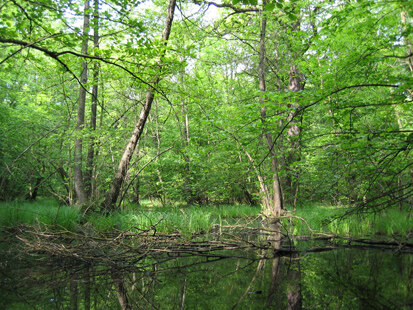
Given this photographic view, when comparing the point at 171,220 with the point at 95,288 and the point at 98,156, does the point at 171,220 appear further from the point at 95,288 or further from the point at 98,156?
the point at 98,156

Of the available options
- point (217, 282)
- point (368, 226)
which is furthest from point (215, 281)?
point (368, 226)

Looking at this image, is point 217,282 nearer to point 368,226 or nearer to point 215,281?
point 215,281

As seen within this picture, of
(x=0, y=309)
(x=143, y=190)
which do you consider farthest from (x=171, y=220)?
(x=143, y=190)

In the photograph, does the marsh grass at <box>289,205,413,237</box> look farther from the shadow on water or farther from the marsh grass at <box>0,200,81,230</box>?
the marsh grass at <box>0,200,81,230</box>

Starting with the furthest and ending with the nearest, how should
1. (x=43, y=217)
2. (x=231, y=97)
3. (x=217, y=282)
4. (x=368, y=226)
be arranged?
(x=231, y=97) < (x=368, y=226) < (x=43, y=217) < (x=217, y=282)

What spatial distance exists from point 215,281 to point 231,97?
10878mm

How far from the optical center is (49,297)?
1.88 m

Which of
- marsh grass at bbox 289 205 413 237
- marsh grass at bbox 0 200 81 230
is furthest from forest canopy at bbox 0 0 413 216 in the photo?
marsh grass at bbox 0 200 81 230

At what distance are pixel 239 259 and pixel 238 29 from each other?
763cm

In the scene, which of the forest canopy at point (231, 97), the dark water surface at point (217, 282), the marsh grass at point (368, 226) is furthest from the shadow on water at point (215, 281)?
the marsh grass at point (368, 226)

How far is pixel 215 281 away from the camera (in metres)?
2.25

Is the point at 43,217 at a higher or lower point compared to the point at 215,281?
higher

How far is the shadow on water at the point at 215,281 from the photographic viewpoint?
177cm

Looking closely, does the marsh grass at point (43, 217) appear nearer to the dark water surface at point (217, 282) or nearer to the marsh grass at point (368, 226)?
the dark water surface at point (217, 282)
